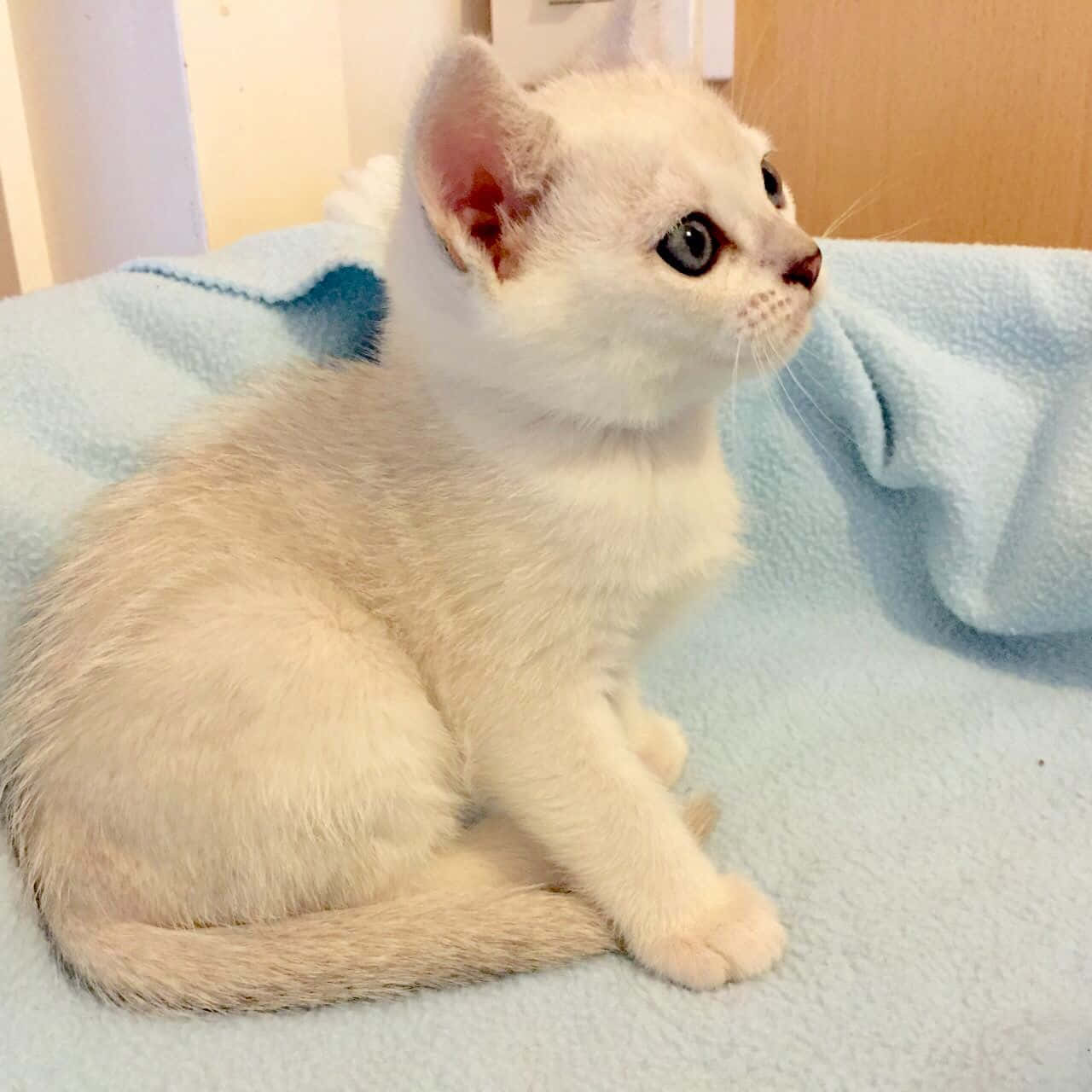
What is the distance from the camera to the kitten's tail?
73cm

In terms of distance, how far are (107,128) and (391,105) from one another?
404 millimetres

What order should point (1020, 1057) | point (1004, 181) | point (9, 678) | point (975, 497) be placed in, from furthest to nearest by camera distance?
point (1004, 181)
point (975, 497)
point (9, 678)
point (1020, 1057)

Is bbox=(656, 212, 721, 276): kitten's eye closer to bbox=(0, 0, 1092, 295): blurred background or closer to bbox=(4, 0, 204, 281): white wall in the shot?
bbox=(0, 0, 1092, 295): blurred background

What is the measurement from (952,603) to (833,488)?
0.18 meters

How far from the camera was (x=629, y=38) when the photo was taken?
0.91 metres

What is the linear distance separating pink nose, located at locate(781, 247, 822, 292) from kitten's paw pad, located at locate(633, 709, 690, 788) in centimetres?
44

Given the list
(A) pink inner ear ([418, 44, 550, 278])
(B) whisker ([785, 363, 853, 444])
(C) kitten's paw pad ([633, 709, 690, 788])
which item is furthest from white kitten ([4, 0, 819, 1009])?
(B) whisker ([785, 363, 853, 444])

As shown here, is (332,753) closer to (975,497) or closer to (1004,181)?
(975,497)

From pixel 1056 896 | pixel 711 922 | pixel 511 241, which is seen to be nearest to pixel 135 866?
pixel 711 922

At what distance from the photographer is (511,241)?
728 millimetres

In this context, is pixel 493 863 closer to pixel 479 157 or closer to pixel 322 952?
pixel 322 952

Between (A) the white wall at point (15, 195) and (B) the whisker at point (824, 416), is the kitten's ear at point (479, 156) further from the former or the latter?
(A) the white wall at point (15, 195)

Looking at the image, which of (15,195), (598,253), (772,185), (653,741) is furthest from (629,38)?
(15,195)

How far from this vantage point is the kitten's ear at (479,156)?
0.65 meters
